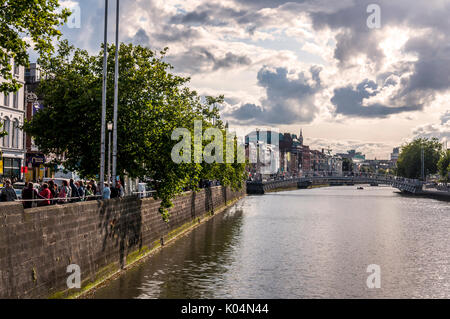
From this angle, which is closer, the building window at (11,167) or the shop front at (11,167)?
the shop front at (11,167)

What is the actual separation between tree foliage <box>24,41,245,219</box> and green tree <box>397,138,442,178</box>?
123280 mm

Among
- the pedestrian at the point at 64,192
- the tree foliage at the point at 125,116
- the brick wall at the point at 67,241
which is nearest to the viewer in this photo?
the brick wall at the point at 67,241

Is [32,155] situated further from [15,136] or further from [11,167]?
[11,167]

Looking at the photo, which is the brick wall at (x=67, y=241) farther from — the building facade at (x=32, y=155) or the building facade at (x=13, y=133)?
the building facade at (x=32, y=155)

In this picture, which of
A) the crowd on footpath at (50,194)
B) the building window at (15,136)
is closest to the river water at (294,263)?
the crowd on footpath at (50,194)

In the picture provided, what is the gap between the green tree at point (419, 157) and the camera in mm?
147375

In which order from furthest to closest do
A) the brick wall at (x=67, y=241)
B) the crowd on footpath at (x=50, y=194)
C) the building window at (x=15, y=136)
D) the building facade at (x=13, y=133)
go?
the building window at (x=15, y=136) → the building facade at (x=13, y=133) → the crowd on footpath at (x=50, y=194) → the brick wall at (x=67, y=241)

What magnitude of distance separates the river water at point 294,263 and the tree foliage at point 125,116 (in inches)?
187

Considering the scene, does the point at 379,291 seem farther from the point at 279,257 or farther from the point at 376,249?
the point at 376,249

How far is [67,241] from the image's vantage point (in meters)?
18.2

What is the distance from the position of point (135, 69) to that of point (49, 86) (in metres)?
5.21

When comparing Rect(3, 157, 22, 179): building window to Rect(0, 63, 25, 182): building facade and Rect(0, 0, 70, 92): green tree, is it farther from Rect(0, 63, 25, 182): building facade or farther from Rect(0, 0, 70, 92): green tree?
Rect(0, 0, 70, 92): green tree
